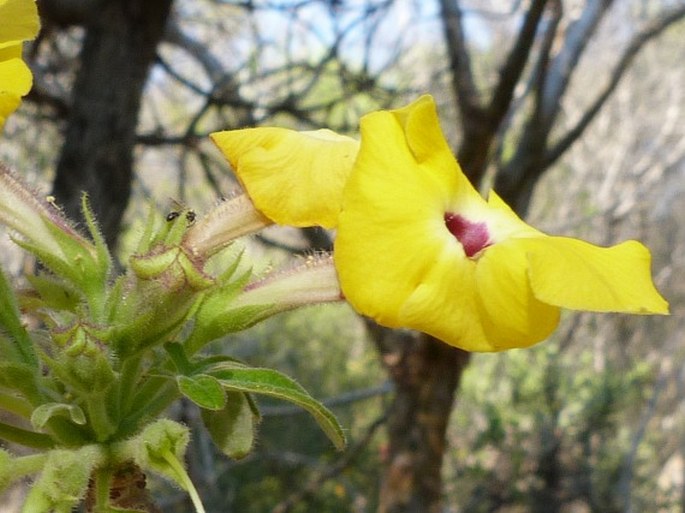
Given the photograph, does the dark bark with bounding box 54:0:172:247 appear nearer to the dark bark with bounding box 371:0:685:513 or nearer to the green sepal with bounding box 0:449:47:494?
the dark bark with bounding box 371:0:685:513

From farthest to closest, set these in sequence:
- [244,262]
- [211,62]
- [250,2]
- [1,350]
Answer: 1. [211,62]
2. [250,2]
3. [244,262]
4. [1,350]

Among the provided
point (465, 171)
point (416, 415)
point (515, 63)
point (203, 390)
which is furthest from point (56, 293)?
point (416, 415)

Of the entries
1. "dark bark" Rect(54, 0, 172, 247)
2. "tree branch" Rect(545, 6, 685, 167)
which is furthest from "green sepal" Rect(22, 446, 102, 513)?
"tree branch" Rect(545, 6, 685, 167)

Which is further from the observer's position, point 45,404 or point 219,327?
point 219,327

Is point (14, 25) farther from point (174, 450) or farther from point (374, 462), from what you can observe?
point (374, 462)

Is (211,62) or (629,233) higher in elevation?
(629,233)

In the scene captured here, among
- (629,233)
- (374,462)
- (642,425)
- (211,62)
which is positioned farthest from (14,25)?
(629,233)

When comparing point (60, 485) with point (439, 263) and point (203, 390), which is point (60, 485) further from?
point (439, 263)
